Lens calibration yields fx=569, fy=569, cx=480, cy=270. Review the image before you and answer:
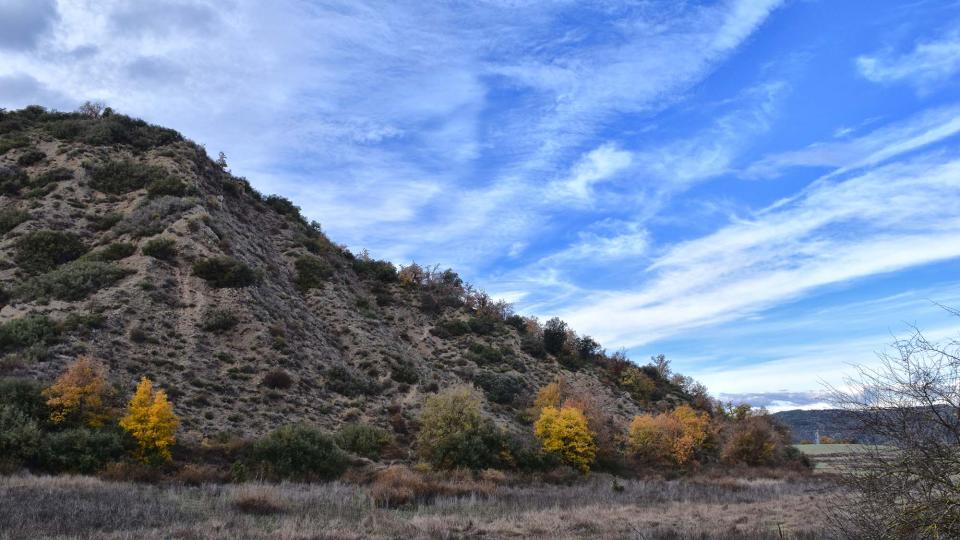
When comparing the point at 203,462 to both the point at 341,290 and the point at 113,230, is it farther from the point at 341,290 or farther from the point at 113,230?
the point at 341,290

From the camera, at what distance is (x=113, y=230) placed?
3716 cm

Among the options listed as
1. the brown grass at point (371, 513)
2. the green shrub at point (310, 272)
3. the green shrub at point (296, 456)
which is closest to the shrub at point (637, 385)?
the green shrub at point (310, 272)

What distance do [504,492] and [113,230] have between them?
3139cm

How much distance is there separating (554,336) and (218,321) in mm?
35192

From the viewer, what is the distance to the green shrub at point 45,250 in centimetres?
3316

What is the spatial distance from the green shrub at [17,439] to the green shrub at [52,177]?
2976 cm

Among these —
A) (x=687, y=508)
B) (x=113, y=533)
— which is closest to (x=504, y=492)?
(x=687, y=508)

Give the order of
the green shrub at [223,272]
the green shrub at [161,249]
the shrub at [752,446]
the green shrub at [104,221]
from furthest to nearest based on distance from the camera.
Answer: the shrub at [752,446] → the green shrub at [104,221] → the green shrub at [223,272] → the green shrub at [161,249]

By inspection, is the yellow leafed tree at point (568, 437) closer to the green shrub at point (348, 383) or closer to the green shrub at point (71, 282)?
the green shrub at point (348, 383)

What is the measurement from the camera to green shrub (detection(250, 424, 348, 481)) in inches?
869

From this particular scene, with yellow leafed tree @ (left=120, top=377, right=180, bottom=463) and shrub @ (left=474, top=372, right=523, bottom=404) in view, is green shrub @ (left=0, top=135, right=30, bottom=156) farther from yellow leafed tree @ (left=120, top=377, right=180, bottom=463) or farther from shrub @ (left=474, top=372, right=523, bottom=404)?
shrub @ (left=474, top=372, right=523, bottom=404)

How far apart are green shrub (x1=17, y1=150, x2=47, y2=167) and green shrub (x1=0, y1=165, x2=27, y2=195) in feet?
4.12

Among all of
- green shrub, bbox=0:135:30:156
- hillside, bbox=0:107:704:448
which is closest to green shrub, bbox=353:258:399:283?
hillside, bbox=0:107:704:448

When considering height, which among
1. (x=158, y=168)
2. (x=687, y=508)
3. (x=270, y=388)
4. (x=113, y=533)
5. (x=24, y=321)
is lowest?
(x=687, y=508)
